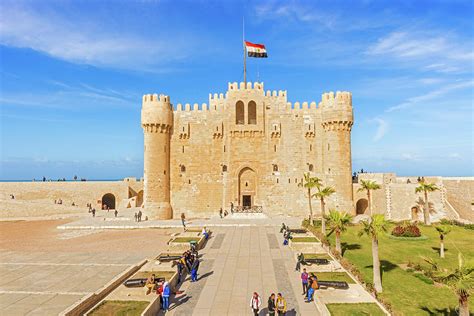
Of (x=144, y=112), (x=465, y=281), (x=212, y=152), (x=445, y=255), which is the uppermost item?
(x=144, y=112)

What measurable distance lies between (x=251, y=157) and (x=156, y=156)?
441 inches

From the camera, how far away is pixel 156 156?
126 feet

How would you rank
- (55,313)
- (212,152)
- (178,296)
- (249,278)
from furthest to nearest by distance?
(212,152), (249,278), (178,296), (55,313)

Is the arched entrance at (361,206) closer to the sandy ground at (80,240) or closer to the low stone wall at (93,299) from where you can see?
the sandy ground at (80,240)

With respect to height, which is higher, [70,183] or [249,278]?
[70,183]

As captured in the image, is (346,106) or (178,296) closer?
(178,296)

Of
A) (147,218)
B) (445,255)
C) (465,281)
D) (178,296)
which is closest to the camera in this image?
(465,281)

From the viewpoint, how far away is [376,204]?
41.1 m

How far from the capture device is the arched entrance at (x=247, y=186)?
39.8m

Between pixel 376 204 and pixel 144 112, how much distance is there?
99.7ft

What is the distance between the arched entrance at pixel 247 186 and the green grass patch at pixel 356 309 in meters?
27.2

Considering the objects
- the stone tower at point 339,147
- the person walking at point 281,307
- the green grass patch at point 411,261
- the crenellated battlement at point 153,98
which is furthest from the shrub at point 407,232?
the crenellated battlement at point 153,98

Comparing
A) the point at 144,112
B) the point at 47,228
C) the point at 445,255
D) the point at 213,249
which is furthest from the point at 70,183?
the point at 445,255

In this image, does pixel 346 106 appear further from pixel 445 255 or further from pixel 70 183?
pixel 70 183
